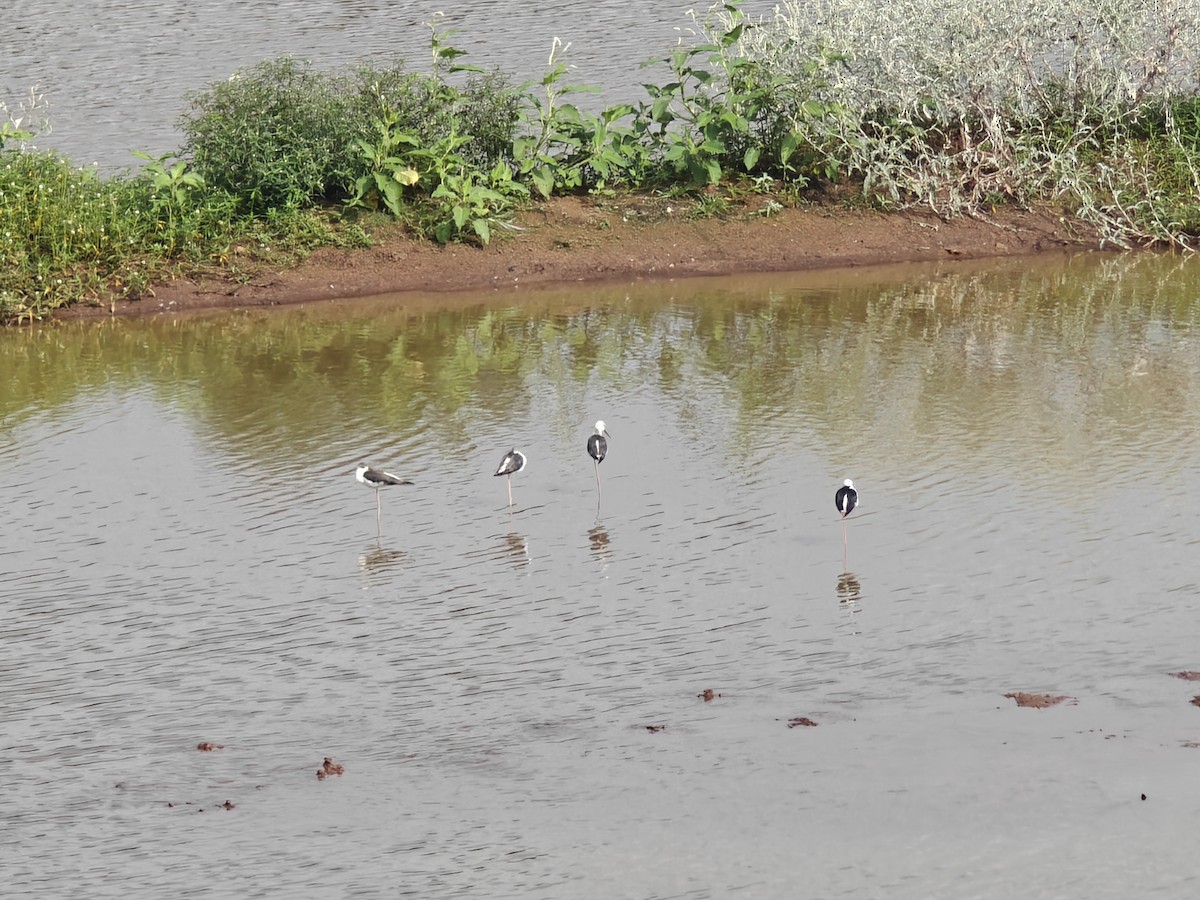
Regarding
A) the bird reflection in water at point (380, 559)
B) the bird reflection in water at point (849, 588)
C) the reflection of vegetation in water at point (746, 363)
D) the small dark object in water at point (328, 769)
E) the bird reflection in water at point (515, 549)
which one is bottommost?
the small dark object in water at point (328, 769)

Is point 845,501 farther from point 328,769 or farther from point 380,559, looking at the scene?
point 328,769

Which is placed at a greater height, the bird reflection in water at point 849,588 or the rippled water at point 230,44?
the rippled water at point 230,44

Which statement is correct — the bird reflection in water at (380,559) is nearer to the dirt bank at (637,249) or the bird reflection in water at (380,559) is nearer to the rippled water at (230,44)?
the dirt bank at (637,249)

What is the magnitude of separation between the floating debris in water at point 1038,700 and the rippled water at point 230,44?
711 inches

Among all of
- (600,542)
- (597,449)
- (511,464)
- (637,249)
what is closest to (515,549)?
(600,542)

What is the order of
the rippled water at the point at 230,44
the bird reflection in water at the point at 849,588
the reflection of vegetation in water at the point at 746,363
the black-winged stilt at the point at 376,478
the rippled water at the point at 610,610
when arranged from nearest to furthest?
1. the rippled water at the point at 610,610
2. the bird reflection in water at the point at 849,588
3. the black-winged stilt at the point at 376,478
4. the reflection of vegetation in water at the point at 746,363
5. the rippled water at the point at 230,44

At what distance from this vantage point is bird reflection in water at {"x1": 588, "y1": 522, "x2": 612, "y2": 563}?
12219 millimetres

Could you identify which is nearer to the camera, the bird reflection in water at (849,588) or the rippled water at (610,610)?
the rippled water at (610,610)

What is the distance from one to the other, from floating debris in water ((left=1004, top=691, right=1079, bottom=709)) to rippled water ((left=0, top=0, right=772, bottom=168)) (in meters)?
18.1

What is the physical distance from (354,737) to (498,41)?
22806 mm

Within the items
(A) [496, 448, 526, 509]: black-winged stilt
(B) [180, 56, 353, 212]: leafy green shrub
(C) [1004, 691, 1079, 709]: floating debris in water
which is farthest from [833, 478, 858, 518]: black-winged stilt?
(B) [180, 56, 353, 212]: leafy green shrub

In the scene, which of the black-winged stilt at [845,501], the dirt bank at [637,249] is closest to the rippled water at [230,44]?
the dirt bank at [637,249]

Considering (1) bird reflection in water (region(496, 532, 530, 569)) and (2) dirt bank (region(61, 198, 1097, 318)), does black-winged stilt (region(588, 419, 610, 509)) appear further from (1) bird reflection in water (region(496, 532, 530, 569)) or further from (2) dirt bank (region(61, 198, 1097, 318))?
(2) dirt bank (region(61, 198, 1097, 318))

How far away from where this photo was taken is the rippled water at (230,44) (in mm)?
27047
